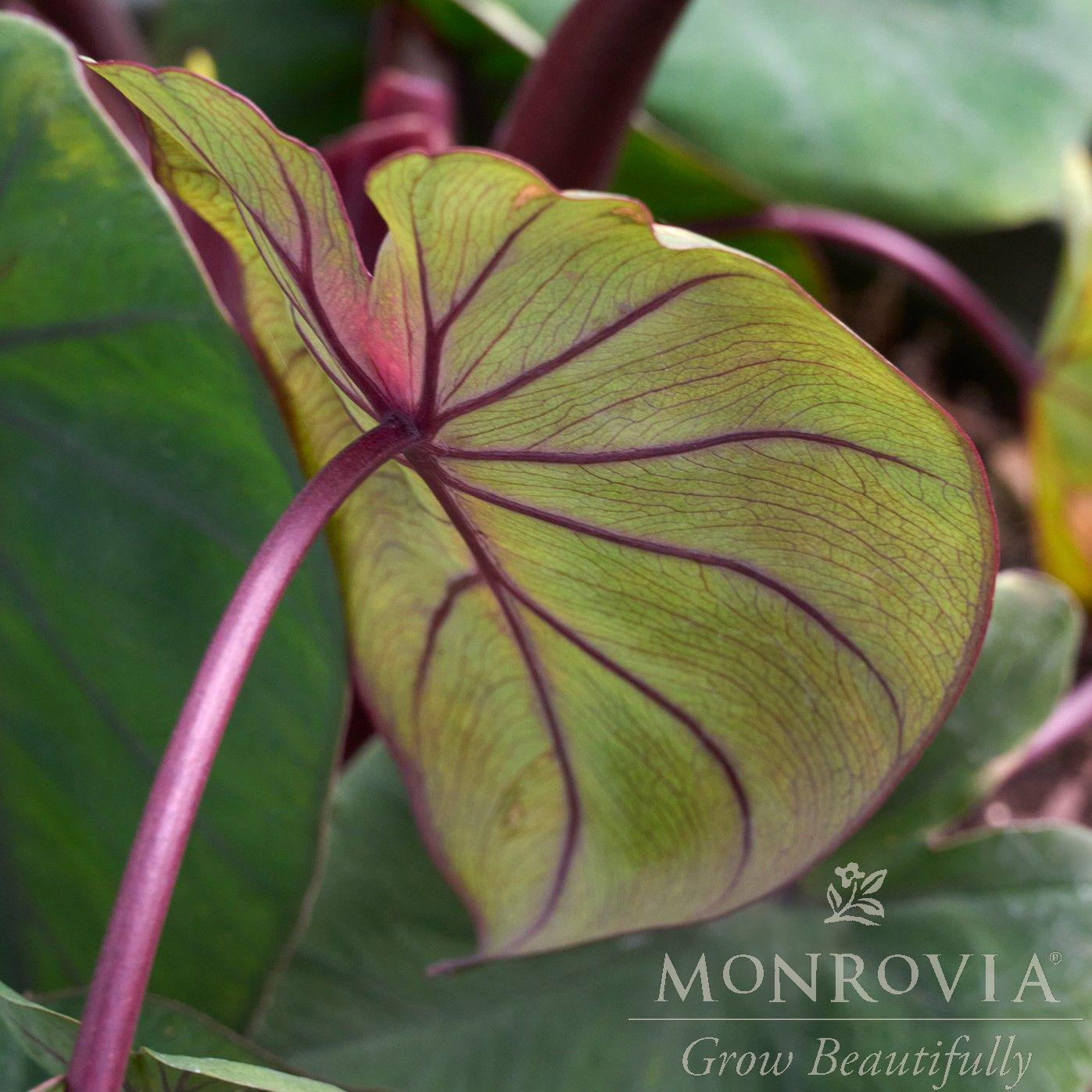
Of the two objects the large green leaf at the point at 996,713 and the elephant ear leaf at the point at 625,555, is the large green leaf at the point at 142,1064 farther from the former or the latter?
the large green leaf at the point at 996,713

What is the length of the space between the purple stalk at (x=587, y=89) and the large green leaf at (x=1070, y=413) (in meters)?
0.52

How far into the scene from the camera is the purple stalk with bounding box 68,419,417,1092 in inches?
12.1

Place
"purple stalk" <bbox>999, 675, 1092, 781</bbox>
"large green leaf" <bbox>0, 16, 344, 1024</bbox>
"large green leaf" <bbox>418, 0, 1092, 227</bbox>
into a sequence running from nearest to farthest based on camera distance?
"large green leaf" <bbox>0, 16, 344, 1024</bbox>, "purple stalk" <bbox>999, 675, 1092, 781</bbox>, "large green leaf" <bbox>418, 0, 1092, 227</bbox>

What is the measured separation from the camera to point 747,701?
1.55 feet

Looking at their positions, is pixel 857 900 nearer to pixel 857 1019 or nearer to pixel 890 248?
pixel 857 1019

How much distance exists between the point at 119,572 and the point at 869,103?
79 centimetres

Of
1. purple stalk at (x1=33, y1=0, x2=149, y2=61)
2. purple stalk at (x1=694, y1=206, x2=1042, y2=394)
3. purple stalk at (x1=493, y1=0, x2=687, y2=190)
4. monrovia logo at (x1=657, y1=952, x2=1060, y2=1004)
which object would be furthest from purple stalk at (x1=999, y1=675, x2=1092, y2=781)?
purple stalk at (x1=33, y1=0, x2=149, y2=61)

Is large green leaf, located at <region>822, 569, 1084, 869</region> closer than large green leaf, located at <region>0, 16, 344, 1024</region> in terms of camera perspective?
No

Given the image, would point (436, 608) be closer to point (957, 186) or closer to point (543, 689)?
point (543, 689)

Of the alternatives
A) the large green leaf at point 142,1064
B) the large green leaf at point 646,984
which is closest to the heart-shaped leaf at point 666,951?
the large green leaf at point 646,984

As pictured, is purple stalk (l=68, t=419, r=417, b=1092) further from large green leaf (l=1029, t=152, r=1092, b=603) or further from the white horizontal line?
large green leaf (l=1029, t=152, r=1092, b=603)

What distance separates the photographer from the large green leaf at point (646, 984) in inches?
25.0

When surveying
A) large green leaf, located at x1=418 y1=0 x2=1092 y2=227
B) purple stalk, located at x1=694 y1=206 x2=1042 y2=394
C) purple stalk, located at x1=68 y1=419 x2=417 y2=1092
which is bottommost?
purple stalk, located at x1=68 y1=419 x2=417 y2=1092

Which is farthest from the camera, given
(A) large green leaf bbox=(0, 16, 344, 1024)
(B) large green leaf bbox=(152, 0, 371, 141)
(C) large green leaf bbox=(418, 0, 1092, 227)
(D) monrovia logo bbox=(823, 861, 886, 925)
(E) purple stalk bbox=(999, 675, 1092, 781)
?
(B) large green leaf bbox=(152, 0, 371, 141)
